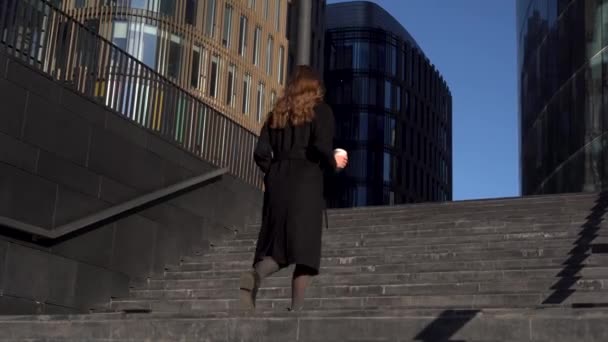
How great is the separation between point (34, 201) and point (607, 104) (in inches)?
711

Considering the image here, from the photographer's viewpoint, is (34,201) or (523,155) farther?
(523,155)

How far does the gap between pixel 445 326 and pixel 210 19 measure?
39.4 metres

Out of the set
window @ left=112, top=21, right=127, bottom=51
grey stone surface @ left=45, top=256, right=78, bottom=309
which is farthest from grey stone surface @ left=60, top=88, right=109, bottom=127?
window @ left=112, top=21, right=127, bottom=51

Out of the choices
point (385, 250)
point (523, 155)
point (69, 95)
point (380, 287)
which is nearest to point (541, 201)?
point (385, 250)

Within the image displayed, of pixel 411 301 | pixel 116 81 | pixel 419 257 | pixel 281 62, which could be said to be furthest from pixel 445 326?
pixel 281 62

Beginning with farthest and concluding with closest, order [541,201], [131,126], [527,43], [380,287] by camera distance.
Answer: [527,43] → [541,201] → [131,126] → [380,287]

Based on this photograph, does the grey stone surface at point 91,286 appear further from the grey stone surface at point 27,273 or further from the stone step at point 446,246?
the stone step at point 446,246

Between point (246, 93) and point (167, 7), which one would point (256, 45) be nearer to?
point (246, 93)

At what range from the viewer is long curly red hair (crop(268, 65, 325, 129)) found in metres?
5.56

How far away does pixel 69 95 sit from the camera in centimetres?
1044

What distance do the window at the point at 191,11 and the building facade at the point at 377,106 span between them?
31.0 m

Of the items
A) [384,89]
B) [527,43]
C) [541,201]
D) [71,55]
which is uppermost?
[384,89]

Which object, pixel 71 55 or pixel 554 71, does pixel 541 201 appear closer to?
pixel 71 55

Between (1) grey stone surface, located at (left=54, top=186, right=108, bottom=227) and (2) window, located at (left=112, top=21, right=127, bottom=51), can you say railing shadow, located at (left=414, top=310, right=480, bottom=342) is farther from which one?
(2) window, located at (left=112, top=21, right=127, bottom=51)
